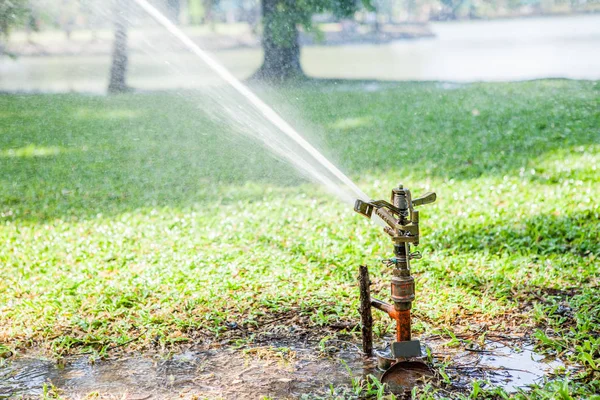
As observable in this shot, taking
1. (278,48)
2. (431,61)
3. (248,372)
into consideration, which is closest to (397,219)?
(248,372)

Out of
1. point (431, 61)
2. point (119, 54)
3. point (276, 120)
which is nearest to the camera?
point (276, 120)

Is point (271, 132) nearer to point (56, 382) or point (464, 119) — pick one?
point (56, 382)

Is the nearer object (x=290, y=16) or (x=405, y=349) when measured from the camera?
(x=405, y=349)

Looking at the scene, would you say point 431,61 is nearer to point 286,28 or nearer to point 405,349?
point 286,28

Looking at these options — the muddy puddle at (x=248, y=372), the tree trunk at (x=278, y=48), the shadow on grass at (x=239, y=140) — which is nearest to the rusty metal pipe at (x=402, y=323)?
the muddy puddle at (x=248, y=372)

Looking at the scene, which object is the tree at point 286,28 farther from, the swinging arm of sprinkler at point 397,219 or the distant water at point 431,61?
the swinging arm of sprinkler at point 397,219

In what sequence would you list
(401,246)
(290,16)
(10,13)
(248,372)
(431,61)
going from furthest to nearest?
(431,61) → (10,13) → (290,16) → (248,372) → (401,246)

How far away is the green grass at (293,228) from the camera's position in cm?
395

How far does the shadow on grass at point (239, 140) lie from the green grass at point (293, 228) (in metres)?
0.04

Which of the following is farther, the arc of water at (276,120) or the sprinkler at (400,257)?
the arc of water at (276,120)

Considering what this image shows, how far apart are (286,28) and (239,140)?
4.34 meters

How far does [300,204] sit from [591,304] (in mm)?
2849

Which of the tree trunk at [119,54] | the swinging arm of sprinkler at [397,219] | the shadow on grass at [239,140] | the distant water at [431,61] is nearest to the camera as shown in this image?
the swinging arm of sprinkler at [397,219]

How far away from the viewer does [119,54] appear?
47.2ft
